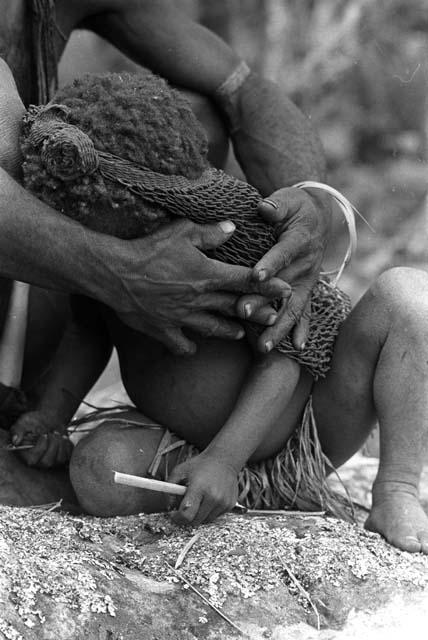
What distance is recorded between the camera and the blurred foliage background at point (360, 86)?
220 inches

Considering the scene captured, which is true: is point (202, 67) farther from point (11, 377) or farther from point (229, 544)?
point (229, 544)

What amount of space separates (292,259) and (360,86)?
4.58m

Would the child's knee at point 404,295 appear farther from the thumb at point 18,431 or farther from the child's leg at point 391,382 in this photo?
the thumb at point 18,431

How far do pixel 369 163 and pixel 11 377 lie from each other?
445cm

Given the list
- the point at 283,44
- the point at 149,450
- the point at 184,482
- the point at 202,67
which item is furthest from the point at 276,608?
the point at 283,44

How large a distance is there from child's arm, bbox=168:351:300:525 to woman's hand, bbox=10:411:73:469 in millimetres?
397

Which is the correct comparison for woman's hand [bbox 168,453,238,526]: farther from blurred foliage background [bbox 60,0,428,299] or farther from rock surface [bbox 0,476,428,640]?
blurred foliage background [bbox 60,0,428,299]

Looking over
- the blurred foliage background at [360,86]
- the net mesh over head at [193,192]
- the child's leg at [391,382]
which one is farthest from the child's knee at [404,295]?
the blurred foliage background at [360,86]

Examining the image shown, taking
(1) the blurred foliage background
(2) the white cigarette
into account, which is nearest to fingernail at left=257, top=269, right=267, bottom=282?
(2) the white cigarette

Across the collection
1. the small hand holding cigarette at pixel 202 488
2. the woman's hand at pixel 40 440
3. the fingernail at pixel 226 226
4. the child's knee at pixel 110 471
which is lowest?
the woman's hand at pixel 40 440

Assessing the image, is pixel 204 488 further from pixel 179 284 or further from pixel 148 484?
pixel 179 284

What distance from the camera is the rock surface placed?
1380 millimetres

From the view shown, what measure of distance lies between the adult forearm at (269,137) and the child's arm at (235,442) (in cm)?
53

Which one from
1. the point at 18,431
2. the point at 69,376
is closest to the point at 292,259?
the point at 69,376
